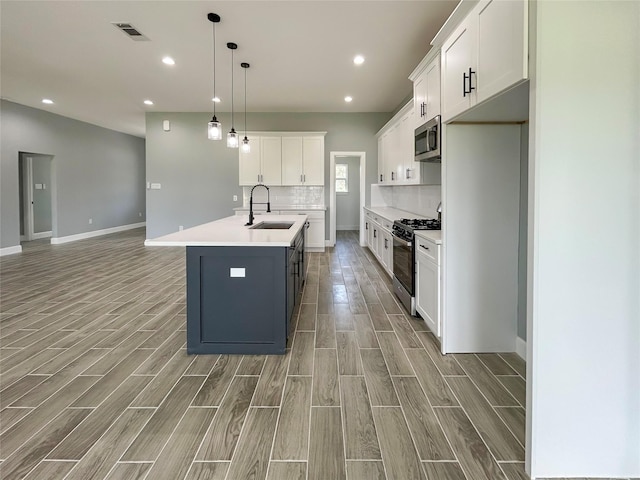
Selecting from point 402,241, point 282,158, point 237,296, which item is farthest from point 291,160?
point 237,296

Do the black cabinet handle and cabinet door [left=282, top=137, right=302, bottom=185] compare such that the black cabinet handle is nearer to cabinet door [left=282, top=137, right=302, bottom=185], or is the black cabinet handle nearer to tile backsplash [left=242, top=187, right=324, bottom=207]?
cabinet door [left=282, top=137, right=302, bottom=185]

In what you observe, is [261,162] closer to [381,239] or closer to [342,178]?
[381,239]

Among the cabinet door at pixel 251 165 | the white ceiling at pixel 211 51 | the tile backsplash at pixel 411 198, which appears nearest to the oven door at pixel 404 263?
the tile backsplash at pixel 411 198

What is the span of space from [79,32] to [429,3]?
3.78m

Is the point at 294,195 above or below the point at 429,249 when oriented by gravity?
above

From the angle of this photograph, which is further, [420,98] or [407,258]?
[420,98]

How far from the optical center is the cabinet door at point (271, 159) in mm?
7586

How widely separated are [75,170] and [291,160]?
5.48 metres

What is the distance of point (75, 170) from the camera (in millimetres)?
9070

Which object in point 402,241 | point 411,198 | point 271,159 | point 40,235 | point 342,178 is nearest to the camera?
point 402,241

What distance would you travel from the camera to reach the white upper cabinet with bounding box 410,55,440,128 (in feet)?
11.2

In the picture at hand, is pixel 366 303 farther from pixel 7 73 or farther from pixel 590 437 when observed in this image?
pixel 7 73

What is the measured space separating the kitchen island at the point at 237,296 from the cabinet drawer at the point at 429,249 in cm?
108

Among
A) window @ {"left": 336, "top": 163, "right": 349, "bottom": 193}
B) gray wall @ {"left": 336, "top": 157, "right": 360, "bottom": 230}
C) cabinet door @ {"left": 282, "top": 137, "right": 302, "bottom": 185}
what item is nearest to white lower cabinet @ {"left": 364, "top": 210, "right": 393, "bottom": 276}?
cabinet door @ {"left": 282, "top": 137, "right": 302, "bottom": 185}
